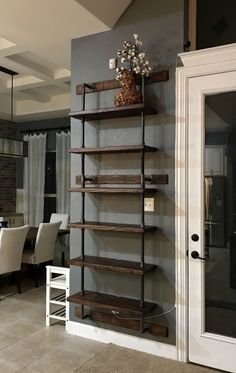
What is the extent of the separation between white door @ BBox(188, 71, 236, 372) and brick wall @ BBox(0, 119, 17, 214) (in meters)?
5.28

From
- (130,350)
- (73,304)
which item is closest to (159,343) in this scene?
(130,350)

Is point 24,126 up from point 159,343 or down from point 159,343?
up

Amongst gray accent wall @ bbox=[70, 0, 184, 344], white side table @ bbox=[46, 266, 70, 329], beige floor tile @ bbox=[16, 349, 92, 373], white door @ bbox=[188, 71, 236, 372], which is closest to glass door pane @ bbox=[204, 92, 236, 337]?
white door @ bbox=[188, 71, 236, 372]

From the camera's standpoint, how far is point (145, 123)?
9.81 feet

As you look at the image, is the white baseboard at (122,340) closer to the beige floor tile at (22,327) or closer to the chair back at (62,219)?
the beige floor tile at (22,327)

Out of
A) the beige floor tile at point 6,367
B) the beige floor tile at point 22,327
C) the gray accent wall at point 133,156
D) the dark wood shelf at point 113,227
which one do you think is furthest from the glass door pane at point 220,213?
the beige floor tile at point 22,327

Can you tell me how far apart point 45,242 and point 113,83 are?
276 cm

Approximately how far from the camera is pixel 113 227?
2.88 m

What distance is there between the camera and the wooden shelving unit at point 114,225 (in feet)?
9.13

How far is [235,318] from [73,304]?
5.06 ft

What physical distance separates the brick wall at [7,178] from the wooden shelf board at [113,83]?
4.36 meters

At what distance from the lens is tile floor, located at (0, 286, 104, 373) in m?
2.73

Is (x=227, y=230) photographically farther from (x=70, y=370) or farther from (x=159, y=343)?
(x=70, y=370)

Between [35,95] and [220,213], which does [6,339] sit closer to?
[220,213]
